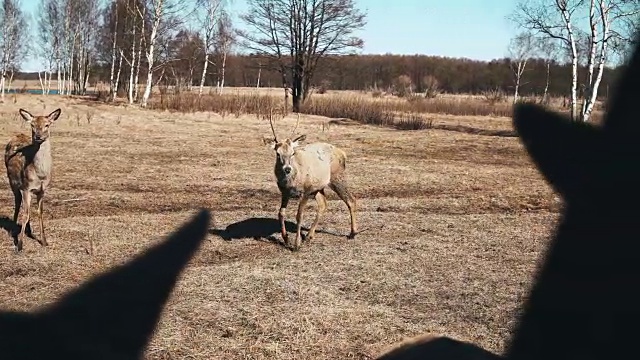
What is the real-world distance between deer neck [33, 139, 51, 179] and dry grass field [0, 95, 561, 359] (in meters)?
0.95

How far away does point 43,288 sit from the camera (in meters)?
6.42

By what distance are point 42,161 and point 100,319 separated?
3.51 m

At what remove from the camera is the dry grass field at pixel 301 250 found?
5.57 meters

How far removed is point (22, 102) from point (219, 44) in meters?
23.9

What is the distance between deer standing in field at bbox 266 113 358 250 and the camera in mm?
8398

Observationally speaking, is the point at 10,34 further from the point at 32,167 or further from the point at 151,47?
the point at 32,167

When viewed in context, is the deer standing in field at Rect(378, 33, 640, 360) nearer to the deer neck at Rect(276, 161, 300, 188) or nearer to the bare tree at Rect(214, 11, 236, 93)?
the deer neck at Rect(276, 161, 300, 188)

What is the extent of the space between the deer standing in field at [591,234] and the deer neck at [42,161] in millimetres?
8511

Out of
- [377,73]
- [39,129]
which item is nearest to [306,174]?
[39,129]

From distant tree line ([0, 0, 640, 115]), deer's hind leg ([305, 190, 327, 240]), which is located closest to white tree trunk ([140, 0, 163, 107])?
distant tree line ([0, 0, 640, 115])

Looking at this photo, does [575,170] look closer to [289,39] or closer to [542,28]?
[542,28]

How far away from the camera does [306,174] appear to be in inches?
340

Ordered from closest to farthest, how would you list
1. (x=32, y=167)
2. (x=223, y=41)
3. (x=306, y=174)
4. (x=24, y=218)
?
(x=24, y=218) < (x=32, y=167) < (x=306, y=174) < (x=223, y=41)

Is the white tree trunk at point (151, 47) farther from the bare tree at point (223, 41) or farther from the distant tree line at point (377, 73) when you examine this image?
the bare tree at point (223, 41)
